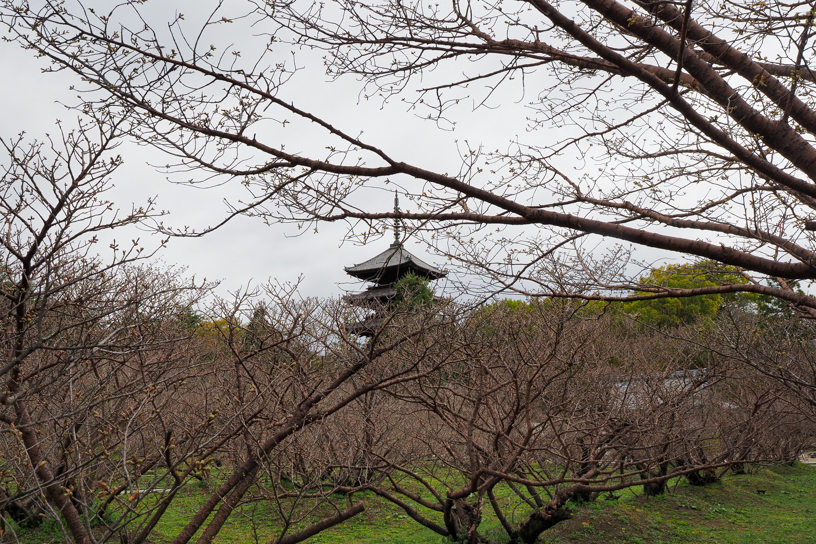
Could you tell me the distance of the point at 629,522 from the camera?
9.61 meters

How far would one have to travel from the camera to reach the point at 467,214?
13.3 ft

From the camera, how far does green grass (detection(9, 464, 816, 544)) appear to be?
904cm

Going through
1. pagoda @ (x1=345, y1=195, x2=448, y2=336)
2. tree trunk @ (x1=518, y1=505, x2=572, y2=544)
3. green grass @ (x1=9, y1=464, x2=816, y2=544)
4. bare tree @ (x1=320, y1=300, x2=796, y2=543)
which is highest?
pagoda @ (x1=345, y1=195, x2=448, y2=336)

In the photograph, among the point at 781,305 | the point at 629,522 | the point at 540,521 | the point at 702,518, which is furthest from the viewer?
the point at 781,305

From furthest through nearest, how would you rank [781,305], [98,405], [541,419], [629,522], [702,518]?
[781,305], [702,518], [629,522], [541,419], [98,405]

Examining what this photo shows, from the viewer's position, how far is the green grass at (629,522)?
9039mm

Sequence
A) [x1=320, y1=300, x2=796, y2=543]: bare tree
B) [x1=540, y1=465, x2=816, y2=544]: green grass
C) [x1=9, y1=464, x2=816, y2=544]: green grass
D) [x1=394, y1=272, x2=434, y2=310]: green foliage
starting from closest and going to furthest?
[x1=320, y1=300, x2=796, y2=543]: bare tree, [x1=394, y1=272, x2=434, y2=310]: green foliage, [x1=9, y1=464, x2=816, y2=544]: green grass, [x1=540, y1=465, x2=816, y2=544]: green grass

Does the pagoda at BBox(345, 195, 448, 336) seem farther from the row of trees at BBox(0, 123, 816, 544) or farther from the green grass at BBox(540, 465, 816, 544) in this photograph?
the green grass at BBox(540, 465, 816, 544)

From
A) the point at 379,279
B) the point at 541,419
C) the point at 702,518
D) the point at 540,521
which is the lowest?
the point at 702,518

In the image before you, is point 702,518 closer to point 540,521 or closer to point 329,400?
point 540,521

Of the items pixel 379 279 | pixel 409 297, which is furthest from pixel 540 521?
pixel 379 279

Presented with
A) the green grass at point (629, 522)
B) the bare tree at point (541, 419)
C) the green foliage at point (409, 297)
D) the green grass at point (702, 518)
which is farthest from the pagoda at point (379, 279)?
the green grass at point (702, 518)

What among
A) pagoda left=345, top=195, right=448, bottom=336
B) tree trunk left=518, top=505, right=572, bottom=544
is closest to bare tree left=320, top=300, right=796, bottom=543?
tree trunk left=518, top=505, right=572, bottom=544

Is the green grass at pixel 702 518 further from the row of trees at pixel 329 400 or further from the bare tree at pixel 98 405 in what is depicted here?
the bare tree at pixel 98 405
